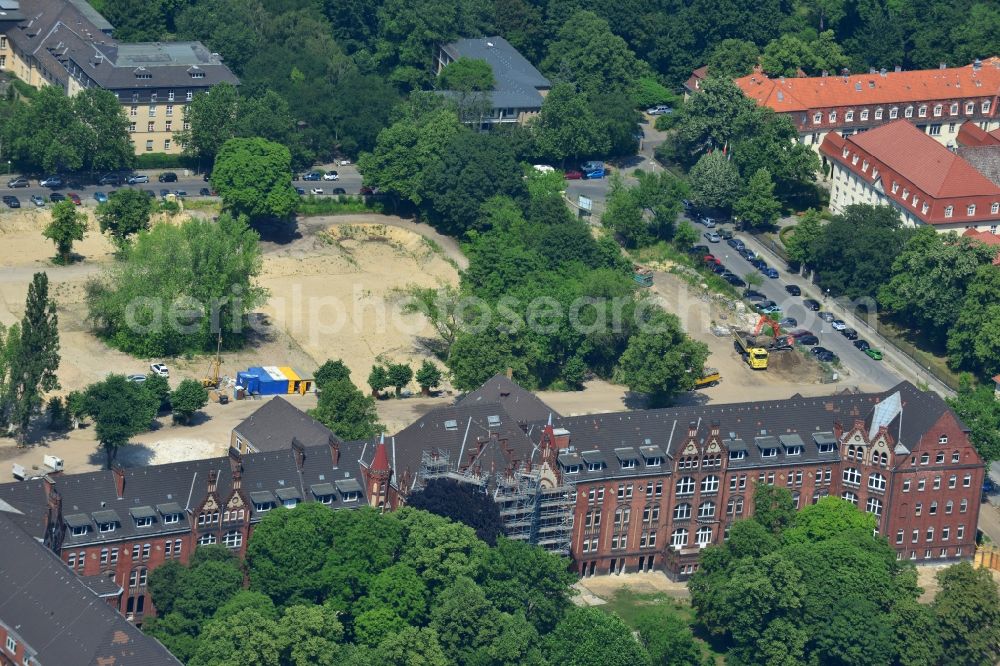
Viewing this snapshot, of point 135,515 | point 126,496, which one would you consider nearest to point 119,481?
point 126,496

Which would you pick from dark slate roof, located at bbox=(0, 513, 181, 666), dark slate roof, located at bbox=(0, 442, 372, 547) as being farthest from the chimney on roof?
dark slate roof, located at bbox=(0, 513, 181, 666)

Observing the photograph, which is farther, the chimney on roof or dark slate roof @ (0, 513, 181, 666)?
the chimney on roof

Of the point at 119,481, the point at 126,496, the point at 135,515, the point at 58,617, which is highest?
the point at 119,481

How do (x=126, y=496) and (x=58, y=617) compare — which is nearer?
(x=58, y=617)

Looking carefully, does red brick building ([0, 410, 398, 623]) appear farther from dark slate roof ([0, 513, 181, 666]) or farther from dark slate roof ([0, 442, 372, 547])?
dark slate roof ([0, 513, 181, 666])

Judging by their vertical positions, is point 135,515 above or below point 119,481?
below

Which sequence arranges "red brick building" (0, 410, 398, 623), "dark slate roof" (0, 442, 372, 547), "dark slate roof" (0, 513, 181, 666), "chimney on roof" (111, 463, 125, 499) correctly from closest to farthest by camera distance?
"dark slate roof" (0, 513, 181, 666) < "dark slate roof" (0, 442, 372, 547) < "red brick building" (0, 410, 398, 623) < "chimney on roof" (111, 463, 125, 499)

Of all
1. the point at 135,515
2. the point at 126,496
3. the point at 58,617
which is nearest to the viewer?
the point at 58,617

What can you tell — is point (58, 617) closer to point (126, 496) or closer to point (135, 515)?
point (135, 515)

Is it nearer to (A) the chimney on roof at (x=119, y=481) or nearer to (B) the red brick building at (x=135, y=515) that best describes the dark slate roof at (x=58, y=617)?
(B) the red brick building at (x=135, y=515)
